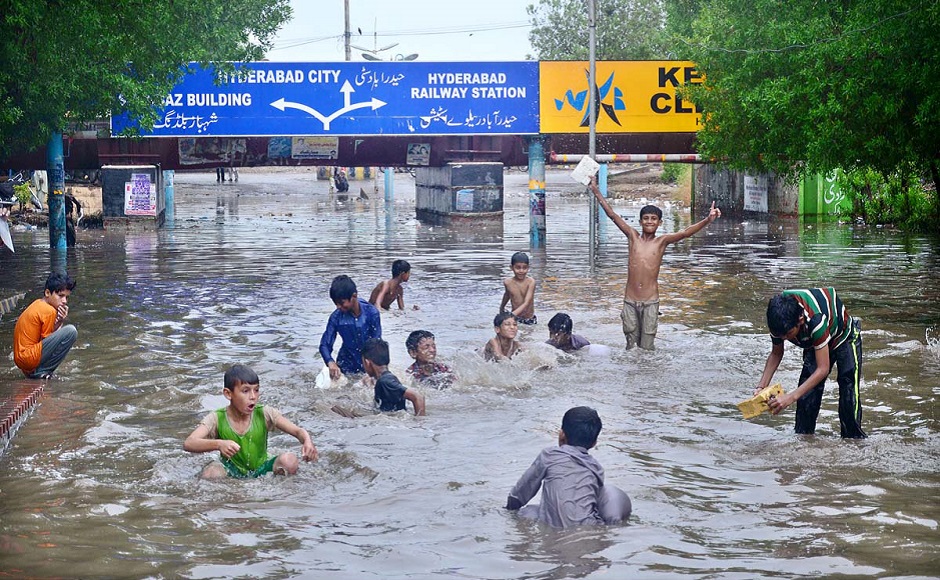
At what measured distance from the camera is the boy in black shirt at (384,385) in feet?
35.0

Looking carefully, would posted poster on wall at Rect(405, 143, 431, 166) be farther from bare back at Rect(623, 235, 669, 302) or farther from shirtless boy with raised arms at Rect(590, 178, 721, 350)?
bare back at Rect(623, 235, 669, 302)

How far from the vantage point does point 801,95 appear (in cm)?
1959

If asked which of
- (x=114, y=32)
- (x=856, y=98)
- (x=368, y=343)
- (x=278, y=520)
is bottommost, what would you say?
(x=278, y=520)

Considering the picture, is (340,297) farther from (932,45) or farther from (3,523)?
(932,45)

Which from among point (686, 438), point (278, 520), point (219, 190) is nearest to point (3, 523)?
point (278, 520)

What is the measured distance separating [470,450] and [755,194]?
3658 centimetres

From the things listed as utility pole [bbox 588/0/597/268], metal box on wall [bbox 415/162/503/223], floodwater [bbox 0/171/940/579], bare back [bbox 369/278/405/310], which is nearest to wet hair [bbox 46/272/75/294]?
floodwater [bbox 0/171/940/579]

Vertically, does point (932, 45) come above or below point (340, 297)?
above

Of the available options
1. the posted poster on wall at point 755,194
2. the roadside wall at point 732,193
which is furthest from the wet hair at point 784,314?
the posted poster on wall at point 755,194

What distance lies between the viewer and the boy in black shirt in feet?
35.0

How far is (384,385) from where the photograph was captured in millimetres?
10664

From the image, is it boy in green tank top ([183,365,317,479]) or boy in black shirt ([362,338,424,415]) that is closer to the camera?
boy in green tank top ([183,365,317,479])

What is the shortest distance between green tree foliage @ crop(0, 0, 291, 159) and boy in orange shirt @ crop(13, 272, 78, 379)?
6.31 m

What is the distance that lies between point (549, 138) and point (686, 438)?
25.5 m
